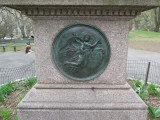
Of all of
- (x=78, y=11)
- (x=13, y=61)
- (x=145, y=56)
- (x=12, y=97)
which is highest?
(x=78, y=11)

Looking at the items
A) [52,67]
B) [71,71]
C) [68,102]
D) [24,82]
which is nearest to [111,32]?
[71,71]

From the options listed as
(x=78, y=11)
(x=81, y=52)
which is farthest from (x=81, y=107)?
(x=78, y=11)

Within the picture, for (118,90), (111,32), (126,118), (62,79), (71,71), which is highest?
(111,32)

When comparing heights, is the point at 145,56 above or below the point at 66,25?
below

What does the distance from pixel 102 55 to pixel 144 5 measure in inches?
46.6

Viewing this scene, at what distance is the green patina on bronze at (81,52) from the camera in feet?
8.87

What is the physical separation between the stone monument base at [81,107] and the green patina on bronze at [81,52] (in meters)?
0.48

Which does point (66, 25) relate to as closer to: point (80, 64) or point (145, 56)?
point (80, 64)

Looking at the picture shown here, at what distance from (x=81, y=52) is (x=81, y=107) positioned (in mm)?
1125

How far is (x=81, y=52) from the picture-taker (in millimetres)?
2764

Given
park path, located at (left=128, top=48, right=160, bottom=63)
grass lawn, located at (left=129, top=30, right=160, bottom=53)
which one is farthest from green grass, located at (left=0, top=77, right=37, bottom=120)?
grass lawn, located at (left=129, top=30, right=160, bottom=53)

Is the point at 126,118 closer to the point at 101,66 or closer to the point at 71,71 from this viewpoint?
the point at 101,66

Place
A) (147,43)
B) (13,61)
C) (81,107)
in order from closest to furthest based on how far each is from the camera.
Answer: (81,107) < (13,61) < (147,43)

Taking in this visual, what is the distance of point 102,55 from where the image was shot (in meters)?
2.80
